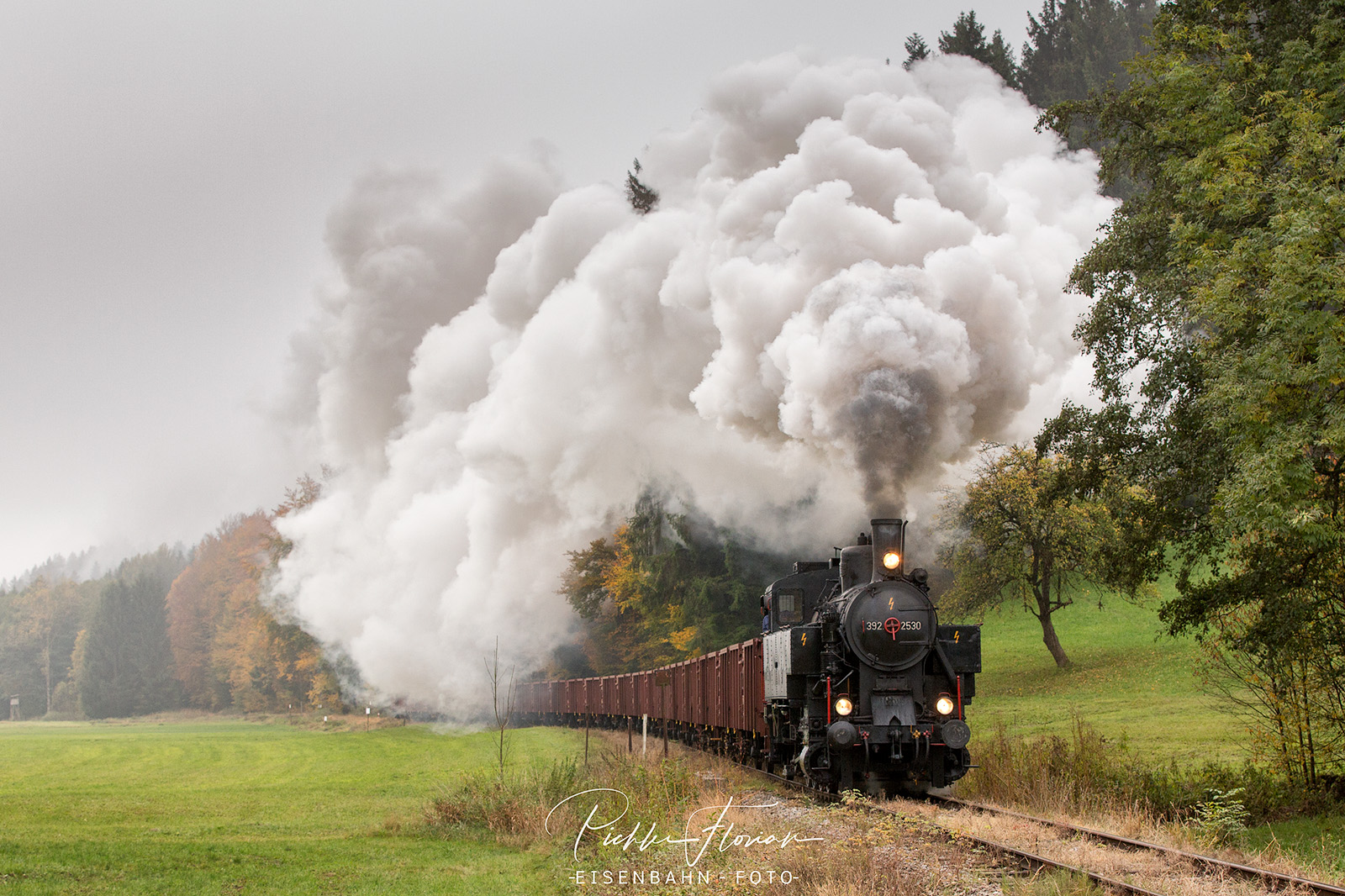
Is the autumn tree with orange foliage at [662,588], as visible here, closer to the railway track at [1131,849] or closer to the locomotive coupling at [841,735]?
the locomotive coupling at [841,735]

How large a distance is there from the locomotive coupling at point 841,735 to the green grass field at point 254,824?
130 inches

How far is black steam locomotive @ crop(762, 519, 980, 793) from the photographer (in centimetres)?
1236

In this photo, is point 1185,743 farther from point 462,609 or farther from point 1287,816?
point 462,609

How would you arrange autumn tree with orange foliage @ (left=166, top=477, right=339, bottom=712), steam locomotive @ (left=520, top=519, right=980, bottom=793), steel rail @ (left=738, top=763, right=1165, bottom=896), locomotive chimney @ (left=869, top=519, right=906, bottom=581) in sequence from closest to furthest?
steel rail @ (left=738, top=763, right=1165, bottom=896) → steam locomotive @ (left=520, top=519, right=980, bottom=793) → locomotive chimney @ (left=869, top=519, right=906, bottom=581) → autumn tree with orange foliage @ (left=166, top=477, right=339, bottom=712)

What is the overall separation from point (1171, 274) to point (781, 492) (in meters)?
16.3

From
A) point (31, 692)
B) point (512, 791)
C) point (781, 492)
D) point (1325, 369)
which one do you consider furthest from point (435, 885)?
point (31, 692)

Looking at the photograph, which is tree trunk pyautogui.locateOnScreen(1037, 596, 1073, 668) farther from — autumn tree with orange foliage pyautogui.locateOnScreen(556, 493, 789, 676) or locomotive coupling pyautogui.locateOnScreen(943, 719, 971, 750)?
locomotive coupling pyautogui.locateOnScreen(943, 719, 971, 750)

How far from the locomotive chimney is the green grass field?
4910 millimetres

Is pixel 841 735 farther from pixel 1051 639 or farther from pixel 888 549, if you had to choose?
pixel 1051 639

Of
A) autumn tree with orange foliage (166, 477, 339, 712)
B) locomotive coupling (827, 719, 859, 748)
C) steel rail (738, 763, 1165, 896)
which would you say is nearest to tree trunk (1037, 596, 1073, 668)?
locomotive coupling (827, 719, 859, 748)

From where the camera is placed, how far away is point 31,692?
90.9 meters

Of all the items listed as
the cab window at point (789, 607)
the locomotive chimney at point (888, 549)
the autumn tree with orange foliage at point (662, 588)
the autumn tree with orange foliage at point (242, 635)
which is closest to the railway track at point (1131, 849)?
the locomotive chimney at point (888, 549)

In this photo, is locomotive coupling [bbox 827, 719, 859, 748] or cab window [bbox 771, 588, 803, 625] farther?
cab window [bbox 771, 588, 803, 625]

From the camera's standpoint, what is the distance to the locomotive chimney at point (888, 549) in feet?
41.7
